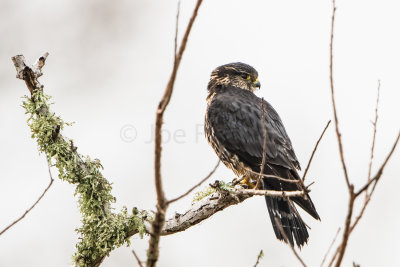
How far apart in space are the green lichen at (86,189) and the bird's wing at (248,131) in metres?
1.30

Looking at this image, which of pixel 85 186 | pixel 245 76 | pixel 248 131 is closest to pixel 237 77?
pixel 245 76

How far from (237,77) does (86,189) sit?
2466mm

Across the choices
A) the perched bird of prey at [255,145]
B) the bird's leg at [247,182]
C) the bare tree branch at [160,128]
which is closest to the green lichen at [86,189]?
the perched bird of prey at [255,145]

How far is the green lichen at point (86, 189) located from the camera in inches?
129

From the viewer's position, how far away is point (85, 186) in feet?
11.0

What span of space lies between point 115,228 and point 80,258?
0.97 ft

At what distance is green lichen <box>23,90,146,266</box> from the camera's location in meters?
3.28

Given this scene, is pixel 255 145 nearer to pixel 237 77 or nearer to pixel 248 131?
pixel 248 131

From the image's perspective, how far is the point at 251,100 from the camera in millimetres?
4891

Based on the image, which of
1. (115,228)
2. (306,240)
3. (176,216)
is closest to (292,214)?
(306,240)

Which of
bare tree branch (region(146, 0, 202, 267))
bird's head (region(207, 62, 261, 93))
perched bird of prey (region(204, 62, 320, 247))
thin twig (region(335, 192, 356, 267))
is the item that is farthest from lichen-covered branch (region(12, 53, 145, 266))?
bird's head (region(207, 62, 261, 93))

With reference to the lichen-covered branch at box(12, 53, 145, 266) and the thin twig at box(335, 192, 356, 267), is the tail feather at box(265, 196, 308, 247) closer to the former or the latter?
the lichen-covered branch at box(12, 53, 145, 266)

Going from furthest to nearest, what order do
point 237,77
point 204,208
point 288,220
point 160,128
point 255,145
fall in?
point 237,77 < point 255,145 < point 288,220 < point 204,208 < point 160,128

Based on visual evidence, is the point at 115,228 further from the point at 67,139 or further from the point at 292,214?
the point at 292,214
